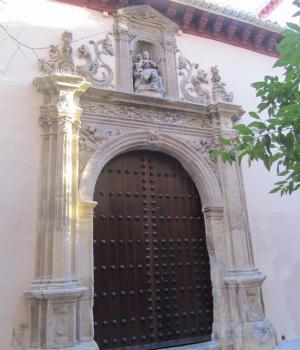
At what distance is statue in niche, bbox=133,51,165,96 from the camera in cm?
484

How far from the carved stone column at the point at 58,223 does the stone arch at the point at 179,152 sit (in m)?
0.54

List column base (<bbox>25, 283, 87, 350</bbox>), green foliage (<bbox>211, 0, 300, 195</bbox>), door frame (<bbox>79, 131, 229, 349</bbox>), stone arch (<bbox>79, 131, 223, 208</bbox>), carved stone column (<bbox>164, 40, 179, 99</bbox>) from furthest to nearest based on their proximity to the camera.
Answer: carved stone column (<bbox>164, 40, 179, 99</bbox>)
stone arch (<bbox>79, 131, 223, 208</bbox>)
door frame (<bbox>79, 131, 229, 349</bbox>)
column base (<bbox>25, 283, 87, 350</bbox>)
green foliage (<bbox>211, 0, 300, 195</bbox>)

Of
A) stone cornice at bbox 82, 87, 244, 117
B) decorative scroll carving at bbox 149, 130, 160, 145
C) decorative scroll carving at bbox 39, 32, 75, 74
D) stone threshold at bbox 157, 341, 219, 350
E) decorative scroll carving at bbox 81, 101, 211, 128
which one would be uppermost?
decorative scroll carving at bbox 39, 32, 75, 74

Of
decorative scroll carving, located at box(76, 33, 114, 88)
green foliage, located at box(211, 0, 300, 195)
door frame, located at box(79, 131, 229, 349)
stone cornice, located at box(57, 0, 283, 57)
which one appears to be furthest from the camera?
stone cornice, located at box(57, 0, 283, 57)

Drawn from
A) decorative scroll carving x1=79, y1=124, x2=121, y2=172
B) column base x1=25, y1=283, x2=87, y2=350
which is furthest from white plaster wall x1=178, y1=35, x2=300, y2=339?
column base x1=25, y1=283, x2=87, y2=350

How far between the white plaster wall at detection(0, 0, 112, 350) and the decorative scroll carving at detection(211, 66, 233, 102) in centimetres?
175

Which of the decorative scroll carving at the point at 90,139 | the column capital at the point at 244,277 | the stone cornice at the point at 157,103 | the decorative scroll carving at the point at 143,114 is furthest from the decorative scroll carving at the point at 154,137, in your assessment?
the column capital at the point at 244,277

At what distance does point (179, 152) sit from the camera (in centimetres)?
477

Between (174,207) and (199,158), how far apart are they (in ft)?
2.44

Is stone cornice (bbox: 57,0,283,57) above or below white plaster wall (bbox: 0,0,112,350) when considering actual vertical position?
above

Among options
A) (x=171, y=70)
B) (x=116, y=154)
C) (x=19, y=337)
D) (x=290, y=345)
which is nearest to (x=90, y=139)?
(x=116, y=154)

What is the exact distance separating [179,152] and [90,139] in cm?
121

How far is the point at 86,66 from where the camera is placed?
15.1 ft

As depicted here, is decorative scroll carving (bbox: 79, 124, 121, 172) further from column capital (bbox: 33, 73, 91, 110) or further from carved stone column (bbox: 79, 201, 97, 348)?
carved stone column (bbox: 79, 201, 97, 348)
